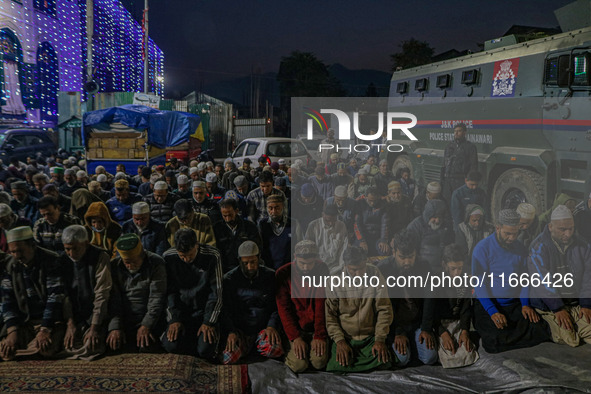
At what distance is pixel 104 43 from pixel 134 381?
34916mm

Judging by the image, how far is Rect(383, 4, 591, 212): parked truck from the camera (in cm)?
673

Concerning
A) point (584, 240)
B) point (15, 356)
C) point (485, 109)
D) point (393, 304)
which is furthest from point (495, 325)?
point (485, 109)

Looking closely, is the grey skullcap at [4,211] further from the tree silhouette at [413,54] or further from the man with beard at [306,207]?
the tree silhouette at [413,54]

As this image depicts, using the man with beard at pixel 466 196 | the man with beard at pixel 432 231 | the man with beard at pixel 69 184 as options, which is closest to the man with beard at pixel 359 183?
the man with beard at pixel 466 196

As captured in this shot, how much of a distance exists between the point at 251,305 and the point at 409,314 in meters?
1.52

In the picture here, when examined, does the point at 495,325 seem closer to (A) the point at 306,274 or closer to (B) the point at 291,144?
(A) the point at 306,274

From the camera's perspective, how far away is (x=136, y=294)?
15.0ft

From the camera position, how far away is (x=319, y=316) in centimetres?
443

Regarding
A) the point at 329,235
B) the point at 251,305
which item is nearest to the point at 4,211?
the point at 251,305

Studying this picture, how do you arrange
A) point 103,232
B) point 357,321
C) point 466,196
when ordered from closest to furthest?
point 357,321 < point 103,232 < point 466,196

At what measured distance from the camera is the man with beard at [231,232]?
19.0 ft

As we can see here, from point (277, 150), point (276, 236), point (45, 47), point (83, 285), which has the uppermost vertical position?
point (45, 47)

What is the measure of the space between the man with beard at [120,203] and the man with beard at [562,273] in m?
5.44

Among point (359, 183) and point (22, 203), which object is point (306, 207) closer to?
point (359, 183)
